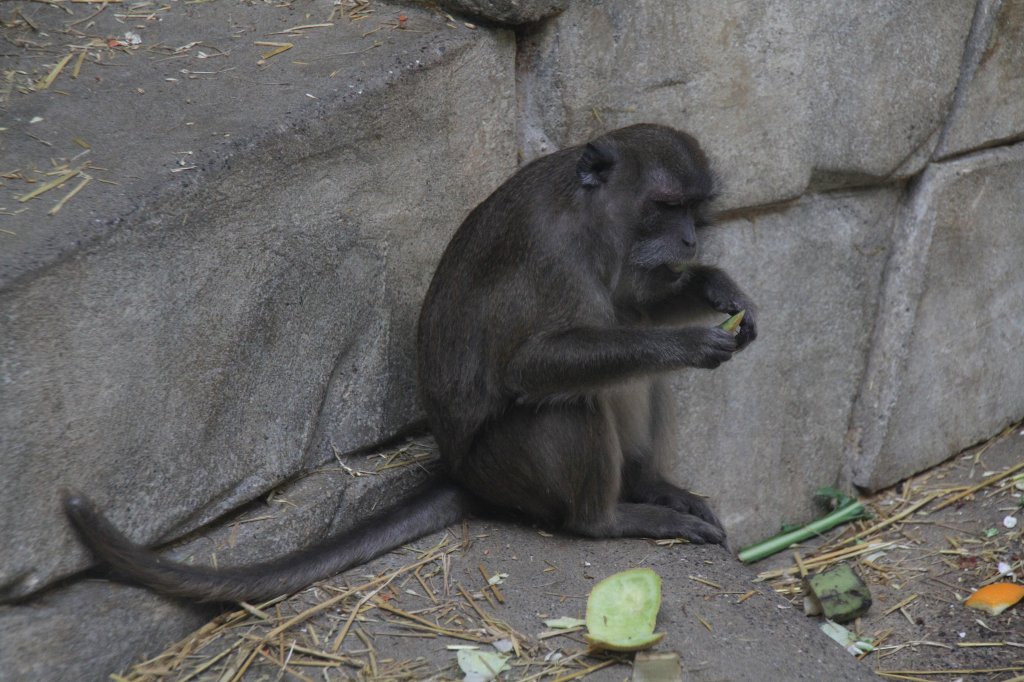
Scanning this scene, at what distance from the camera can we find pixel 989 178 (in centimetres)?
644

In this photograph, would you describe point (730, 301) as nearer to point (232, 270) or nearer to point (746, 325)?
point (746, 325)

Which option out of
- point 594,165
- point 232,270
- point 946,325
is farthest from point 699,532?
point 946,325

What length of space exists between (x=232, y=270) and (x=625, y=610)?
1832mm

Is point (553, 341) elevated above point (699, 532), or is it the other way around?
point (553, 341)

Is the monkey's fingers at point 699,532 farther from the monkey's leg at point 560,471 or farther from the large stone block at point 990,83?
the large stone block at point 990,83

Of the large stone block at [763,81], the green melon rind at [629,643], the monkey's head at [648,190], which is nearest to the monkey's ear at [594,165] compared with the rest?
the monkey's head at [648,190]

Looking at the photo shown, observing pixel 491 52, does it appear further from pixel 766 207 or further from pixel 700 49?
pixel 766 207

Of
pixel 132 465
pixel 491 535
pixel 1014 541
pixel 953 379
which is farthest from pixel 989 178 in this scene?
pixel 132 465

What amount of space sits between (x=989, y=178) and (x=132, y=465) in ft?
15.9

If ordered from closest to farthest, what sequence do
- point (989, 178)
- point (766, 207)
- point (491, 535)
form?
point (491, 535)
point (766, 207)
point (989, 178)

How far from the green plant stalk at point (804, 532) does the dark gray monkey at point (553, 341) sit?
1.69 m

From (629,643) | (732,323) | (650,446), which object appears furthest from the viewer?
(650,446)

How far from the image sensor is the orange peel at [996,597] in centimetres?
573

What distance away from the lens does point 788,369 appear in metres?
6.34
